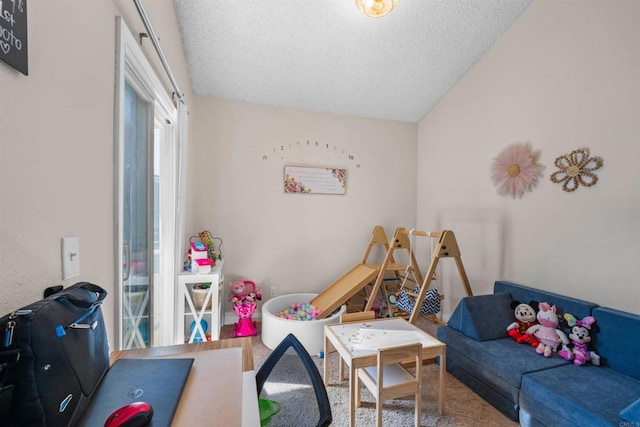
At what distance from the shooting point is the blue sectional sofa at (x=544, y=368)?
1.32 metres

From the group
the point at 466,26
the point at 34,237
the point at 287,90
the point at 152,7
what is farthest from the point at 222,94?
the point at 34,237

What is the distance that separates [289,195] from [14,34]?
8.26 ft

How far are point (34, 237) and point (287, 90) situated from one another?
256 cm

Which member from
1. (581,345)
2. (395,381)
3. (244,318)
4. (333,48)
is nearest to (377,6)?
(333,48)

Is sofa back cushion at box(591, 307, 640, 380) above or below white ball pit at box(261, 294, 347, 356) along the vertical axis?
above

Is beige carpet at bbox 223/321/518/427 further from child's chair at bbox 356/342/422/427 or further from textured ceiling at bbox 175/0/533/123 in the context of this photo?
textured ceiling at bbox 175/0/533/123

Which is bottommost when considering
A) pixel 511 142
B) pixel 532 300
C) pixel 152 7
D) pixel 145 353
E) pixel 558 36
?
pixel 532 300

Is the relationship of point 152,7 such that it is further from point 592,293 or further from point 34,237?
point 592,293

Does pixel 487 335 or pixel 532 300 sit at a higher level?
pixel 532 300

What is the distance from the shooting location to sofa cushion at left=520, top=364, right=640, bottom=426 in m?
1.27

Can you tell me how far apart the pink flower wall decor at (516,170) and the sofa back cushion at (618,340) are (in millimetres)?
991

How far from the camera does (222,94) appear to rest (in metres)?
2.82

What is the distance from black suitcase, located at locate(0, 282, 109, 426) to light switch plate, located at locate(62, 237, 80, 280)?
0.15 m

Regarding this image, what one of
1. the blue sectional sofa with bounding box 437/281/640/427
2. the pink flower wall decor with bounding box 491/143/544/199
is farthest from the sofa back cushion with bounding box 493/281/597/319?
the pink flower wall decor with bounding box 491/143/544/199
